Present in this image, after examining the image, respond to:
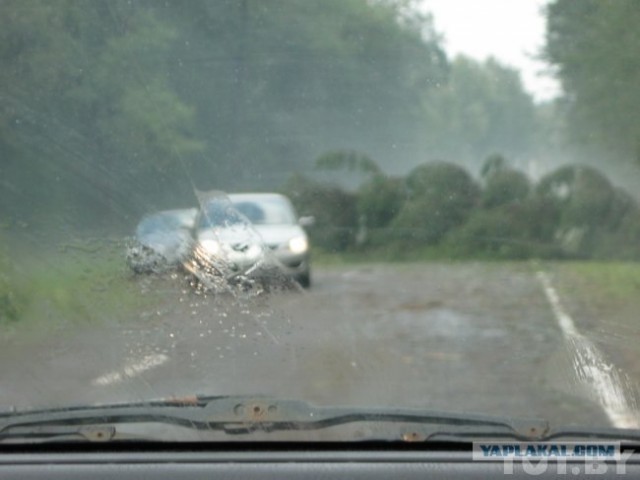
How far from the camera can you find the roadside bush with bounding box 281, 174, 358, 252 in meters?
5.05

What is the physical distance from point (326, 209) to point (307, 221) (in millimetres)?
131

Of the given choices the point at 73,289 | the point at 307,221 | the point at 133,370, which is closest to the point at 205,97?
the point at 307,221

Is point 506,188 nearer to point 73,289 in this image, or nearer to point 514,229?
point 514,229

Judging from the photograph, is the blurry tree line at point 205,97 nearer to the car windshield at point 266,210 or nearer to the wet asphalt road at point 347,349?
the car windshield at point 266,210

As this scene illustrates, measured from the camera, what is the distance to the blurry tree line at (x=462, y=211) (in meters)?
5.07

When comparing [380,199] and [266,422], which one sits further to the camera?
[380,199]

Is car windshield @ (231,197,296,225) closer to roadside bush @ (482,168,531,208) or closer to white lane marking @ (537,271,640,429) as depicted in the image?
roadside bush @ (482,168,531,208)

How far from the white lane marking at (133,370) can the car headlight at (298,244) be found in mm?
747

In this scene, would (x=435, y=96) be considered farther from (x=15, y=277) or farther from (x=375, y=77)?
(x=15, y=277)

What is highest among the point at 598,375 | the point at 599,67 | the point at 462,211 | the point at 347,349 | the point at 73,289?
the point at 599,67

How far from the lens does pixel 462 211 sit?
202 inches

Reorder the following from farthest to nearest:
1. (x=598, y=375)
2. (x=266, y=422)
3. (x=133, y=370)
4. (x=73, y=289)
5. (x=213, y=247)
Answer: (x=73, y=289) < (x=213, y=247) < (x=133, y=370) < (x=598, y=375) < (x=266, y=422)

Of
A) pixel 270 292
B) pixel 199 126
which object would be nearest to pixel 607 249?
pixel 270 292

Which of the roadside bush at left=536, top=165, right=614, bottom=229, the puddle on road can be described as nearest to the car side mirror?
the puddle on road
